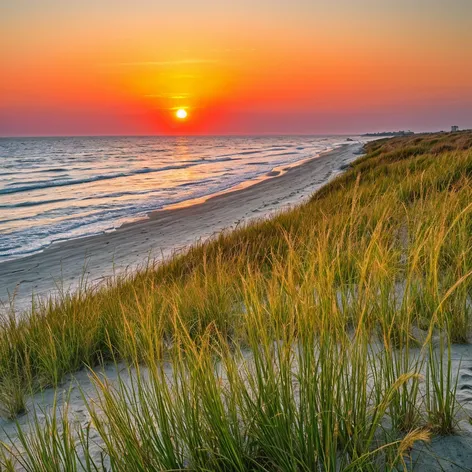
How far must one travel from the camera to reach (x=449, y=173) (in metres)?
7.41

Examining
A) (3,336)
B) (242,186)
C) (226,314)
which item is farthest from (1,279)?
(242,186)

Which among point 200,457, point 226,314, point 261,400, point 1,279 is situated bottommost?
point 1,279

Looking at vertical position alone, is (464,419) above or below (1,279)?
above

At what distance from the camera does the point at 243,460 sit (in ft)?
5.40

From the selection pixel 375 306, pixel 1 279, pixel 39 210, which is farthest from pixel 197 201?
pixel 375 306

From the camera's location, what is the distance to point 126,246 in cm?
1255

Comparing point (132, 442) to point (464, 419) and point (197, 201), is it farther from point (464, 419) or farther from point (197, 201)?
point (197, 201)

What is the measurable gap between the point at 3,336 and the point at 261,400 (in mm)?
3192

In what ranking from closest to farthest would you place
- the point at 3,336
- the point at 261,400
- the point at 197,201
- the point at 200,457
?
the point at 200,457
the point at 261,400
the point at 3,336
the point at 197,201

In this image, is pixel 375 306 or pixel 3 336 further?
pixel 3 336

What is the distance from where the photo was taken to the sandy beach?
9516 millimetres

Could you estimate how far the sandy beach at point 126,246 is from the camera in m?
9.52

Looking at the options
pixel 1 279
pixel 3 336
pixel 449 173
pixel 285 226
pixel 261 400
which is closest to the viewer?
pixel 261 400

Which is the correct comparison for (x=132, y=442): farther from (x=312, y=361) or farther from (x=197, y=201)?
(x=197, y=201)
